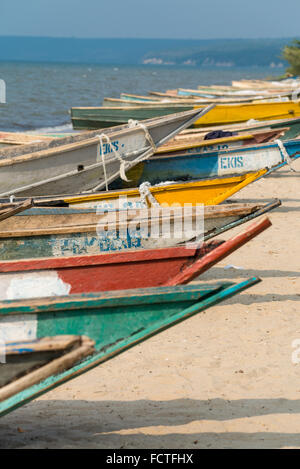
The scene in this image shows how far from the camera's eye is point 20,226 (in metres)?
6.13

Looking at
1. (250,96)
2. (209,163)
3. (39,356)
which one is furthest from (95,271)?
(250,96)

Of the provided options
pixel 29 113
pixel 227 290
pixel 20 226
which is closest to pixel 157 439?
pixel 227 290

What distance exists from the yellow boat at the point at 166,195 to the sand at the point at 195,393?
5.94ft

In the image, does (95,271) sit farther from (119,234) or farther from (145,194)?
(145,194)

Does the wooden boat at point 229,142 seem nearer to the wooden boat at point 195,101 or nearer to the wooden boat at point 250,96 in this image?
the wooden boat at point 195,101

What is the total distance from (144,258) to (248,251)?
3.55 m

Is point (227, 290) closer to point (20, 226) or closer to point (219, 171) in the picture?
point (20, 226)

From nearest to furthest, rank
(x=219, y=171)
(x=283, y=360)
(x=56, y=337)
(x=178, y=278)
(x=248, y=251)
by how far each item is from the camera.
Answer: (x=56, y=337) < (x=178, y=278) < (x=283, y=360) < (x=248, y=251) < (x=219, y=171)

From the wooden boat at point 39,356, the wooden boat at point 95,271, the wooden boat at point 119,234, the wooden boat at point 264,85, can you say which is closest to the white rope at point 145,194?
the wooden boat at point 119,234

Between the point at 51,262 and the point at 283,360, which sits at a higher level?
the point at 51,262

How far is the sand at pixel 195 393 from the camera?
3531 millimetres

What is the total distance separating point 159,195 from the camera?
7.67m

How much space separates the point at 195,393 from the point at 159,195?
12.7ft

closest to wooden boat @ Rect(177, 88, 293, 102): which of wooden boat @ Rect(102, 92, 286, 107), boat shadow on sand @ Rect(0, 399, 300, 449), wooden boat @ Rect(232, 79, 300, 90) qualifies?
wooden boat @ Rect(102, 92, 286, 107)
